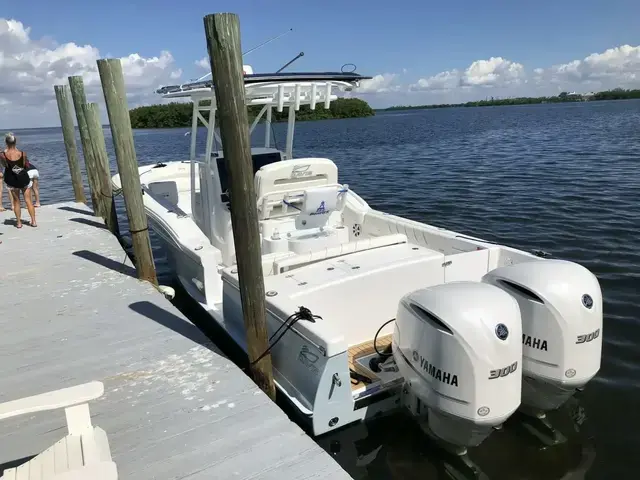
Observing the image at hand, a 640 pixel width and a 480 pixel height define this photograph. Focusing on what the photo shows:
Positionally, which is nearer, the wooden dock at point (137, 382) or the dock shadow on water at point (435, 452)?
the wooden dock at point (137, 382)

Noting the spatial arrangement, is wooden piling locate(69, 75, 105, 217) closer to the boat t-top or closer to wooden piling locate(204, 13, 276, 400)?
the boat t-top

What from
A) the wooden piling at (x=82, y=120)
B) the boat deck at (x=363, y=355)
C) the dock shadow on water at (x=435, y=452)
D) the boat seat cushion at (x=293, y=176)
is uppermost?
the wooden piling at (x=82, y=120)

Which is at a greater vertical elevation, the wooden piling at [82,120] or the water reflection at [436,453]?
the wooden piling at [82,120]

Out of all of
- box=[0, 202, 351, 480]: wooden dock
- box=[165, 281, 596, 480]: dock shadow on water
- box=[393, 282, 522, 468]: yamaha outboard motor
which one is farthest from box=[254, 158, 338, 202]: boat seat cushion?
box=[393, 282, 522, 468]: yamaha outboard motor

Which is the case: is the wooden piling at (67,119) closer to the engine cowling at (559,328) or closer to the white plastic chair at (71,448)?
the white plastic chair at (71,448)

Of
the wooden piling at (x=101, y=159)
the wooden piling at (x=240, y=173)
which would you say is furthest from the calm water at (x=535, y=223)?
the wooden piling at (x=101, y=159)

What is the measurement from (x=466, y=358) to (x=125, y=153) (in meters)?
4.07

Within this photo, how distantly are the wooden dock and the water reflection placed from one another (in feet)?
2.76

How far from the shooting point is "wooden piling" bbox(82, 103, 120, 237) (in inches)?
287

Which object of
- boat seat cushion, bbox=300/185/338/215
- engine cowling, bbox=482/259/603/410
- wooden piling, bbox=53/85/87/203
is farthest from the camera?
wooden piling, bbox=53/85/87/203

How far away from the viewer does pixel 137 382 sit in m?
3.63

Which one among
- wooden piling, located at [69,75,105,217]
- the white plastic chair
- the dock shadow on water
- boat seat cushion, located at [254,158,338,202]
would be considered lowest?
the dock shadow on water

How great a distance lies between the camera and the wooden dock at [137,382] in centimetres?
281

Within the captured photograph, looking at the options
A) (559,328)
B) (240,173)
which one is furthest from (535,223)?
(240,173)
